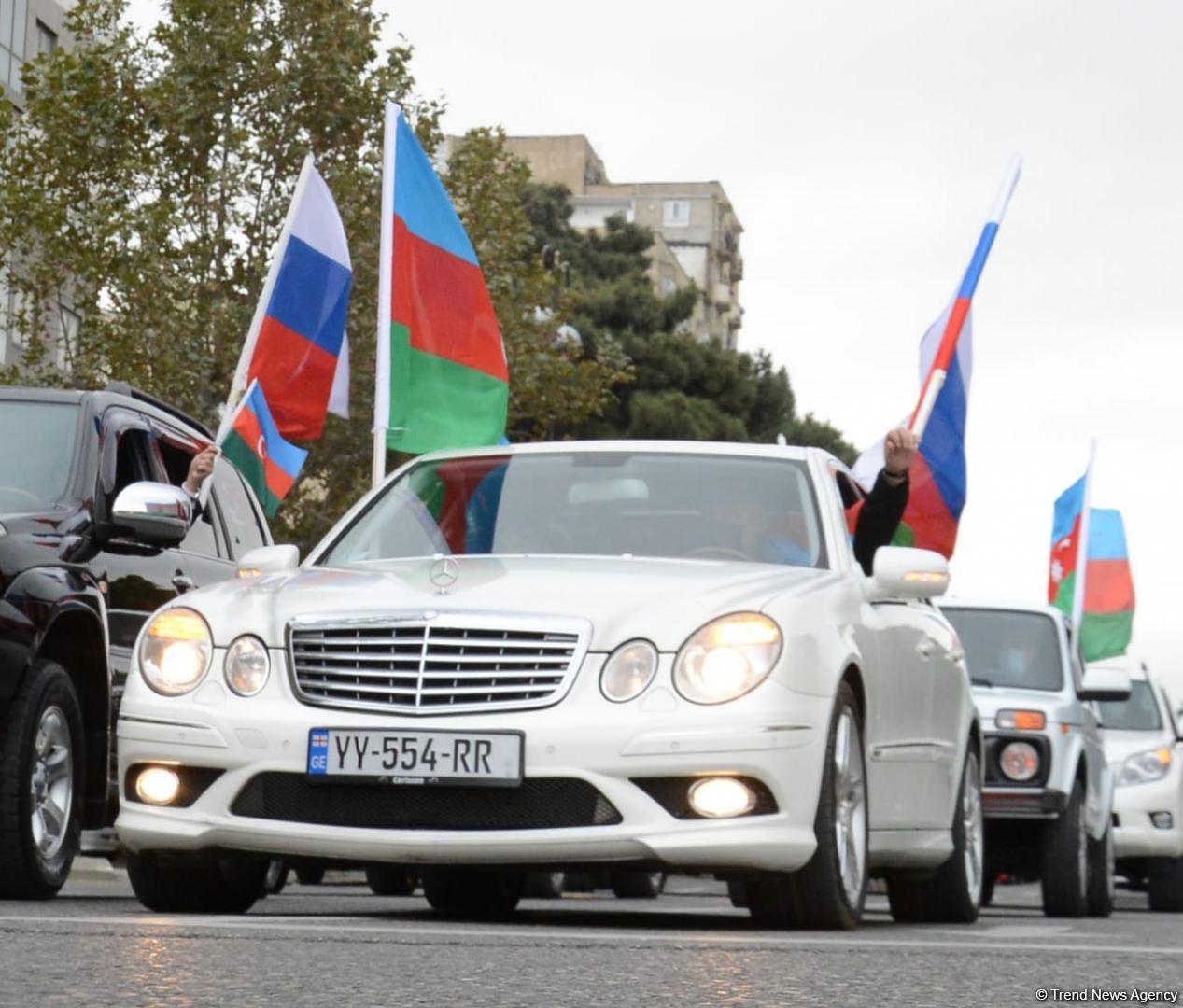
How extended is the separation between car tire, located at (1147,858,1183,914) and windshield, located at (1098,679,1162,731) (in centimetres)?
113

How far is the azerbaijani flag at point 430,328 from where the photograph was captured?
1577cm

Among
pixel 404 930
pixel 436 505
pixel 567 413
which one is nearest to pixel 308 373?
pixel 436 505

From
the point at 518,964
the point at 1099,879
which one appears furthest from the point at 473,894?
the point at 1099,879

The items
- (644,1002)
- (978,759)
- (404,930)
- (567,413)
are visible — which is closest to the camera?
(644,1002)

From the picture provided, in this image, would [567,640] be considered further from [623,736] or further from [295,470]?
[295,470]

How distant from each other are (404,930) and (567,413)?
26.3 m

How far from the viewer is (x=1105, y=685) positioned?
49.0ft

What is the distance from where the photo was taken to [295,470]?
1631 cm

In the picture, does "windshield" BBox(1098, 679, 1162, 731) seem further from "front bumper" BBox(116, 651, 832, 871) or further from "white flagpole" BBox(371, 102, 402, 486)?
"front bumper" BBox(116, 651, 832, 871)

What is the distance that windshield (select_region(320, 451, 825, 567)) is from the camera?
9062 mm

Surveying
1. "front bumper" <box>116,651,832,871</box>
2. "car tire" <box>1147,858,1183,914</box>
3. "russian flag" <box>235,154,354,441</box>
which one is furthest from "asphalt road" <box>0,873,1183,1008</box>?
"car tire" <box>1147,858,1183,914</box>

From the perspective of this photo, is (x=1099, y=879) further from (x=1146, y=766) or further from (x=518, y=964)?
(x=518, y=964)

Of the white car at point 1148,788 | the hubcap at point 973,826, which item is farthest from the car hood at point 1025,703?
the white car at point 1148,788

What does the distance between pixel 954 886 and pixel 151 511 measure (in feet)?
10.9
